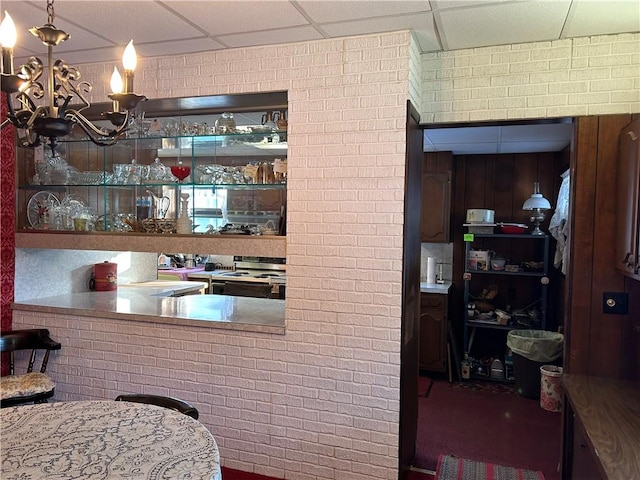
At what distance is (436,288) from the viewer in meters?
4.91

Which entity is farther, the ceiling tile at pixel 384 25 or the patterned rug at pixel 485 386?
the patterned rug at pixel 485 386

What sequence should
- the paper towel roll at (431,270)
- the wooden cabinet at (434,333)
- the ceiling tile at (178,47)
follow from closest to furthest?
the ceiling tile at (178,47), the wooden cabinet at (434,333), the paper towel roll at (431,270)

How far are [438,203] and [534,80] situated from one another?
97.7 inches

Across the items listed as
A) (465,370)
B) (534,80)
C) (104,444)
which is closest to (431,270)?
(465,370)

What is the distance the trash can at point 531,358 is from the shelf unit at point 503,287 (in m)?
0.40

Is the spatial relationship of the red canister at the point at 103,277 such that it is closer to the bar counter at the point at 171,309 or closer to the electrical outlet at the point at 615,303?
the bar counter at the point at 171,309

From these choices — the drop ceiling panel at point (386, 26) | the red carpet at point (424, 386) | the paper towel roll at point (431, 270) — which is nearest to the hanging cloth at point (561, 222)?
the paper towel roll at point (431, 270)

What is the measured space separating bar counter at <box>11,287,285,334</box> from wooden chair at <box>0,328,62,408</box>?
0.69ft

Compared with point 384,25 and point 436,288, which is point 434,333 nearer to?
point 436,288

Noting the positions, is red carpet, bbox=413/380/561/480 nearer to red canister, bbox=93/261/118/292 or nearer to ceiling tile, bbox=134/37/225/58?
red canister, bbox=93/261/118/292

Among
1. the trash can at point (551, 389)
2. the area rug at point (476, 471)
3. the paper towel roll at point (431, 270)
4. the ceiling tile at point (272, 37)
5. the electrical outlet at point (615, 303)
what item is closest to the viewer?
the electrical outlet at point (615, 303)

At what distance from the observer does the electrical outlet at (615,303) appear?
248cm

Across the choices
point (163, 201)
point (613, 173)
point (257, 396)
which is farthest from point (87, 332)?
point (613, 173)

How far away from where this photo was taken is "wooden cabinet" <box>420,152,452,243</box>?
5109 millimetres
